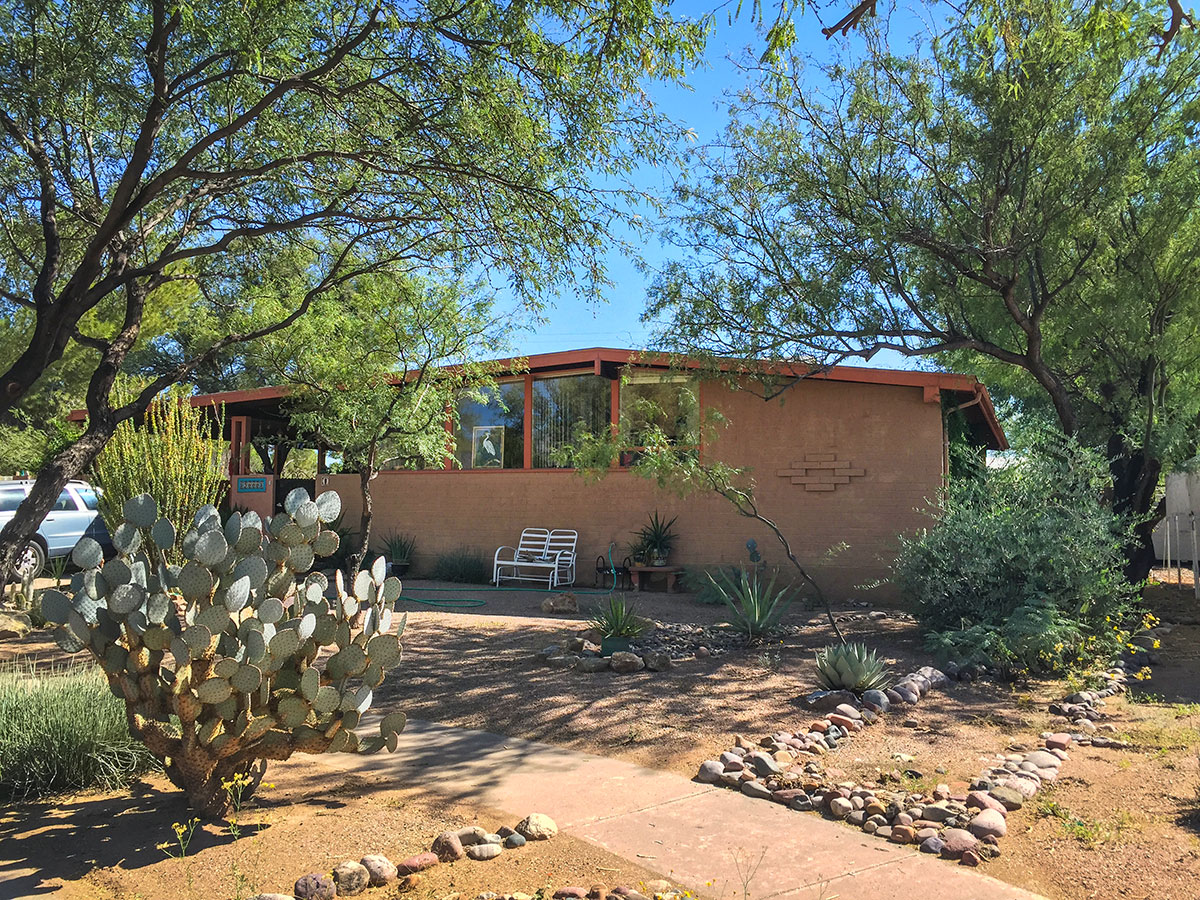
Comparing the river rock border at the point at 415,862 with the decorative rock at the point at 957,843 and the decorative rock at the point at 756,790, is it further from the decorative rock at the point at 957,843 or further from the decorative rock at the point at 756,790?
the decorative rock at the point at 957,843

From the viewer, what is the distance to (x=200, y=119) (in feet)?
30.0

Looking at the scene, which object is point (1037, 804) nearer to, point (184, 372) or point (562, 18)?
point (562, 18)

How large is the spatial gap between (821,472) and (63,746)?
10819 millimetres

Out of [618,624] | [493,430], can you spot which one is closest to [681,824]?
[618,624]

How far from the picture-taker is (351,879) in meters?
3.55

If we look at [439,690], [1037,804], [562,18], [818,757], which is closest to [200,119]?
[562,18]

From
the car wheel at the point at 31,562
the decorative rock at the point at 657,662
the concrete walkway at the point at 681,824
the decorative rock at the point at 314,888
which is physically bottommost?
the concrete walkway at the point at 681,824

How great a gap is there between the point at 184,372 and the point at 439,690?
4.10m

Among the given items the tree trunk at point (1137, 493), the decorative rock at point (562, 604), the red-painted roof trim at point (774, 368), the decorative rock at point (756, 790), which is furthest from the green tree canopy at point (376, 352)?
the tree trunk at point (1137, 493)

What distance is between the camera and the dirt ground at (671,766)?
3.74 metres

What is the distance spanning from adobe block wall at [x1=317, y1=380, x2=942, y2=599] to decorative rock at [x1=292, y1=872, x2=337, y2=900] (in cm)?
944

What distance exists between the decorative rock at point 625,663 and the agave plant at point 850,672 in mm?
1690

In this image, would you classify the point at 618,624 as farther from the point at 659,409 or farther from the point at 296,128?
the point at 296,128

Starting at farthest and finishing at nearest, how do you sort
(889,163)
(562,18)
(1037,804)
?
(889,163), (562,18), (1037,804)
